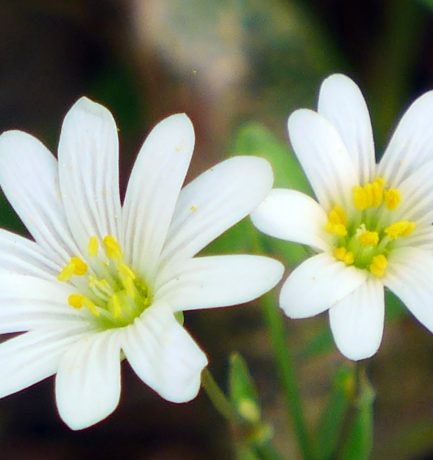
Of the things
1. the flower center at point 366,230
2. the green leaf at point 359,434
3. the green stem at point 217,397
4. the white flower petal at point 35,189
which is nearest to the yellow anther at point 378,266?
the flower center at point 366,230

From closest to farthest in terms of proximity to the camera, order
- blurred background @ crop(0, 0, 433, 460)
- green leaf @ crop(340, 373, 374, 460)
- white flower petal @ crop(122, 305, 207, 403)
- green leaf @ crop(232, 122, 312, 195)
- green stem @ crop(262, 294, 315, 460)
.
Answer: white flower petal @ crop(122, 305, 207, 403) → green leaf @ crop(340, 373, 374, 460) → green stem @ crop(262, 294, 315, 460) → green leaf @ crop(232, 122, 312, 195) → blurred background @ crop(0, 0, 433, 460)

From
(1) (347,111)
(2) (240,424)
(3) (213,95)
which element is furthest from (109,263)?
(3) (213,95)

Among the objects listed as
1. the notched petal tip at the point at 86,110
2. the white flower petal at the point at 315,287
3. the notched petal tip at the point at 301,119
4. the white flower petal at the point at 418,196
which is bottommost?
the white flower petal at the point at 315,287

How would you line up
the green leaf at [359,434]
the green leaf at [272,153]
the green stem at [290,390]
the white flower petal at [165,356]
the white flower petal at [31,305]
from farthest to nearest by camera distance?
the green leaf at [272,153]
the green stem at [290,390]
the green leaf at [359,434]
the white flower petal at [31,305]
the white flower petal at [165,356]

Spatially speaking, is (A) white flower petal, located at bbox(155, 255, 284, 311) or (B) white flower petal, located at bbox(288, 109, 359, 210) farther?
(B) white flower petal, located at bbox(288, 109, 359, 210)

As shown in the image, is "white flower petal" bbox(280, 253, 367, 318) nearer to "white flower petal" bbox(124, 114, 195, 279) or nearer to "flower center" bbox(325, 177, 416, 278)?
"flower center" bbox(325, 177, 416, 278)

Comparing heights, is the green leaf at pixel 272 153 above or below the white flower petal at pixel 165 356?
above

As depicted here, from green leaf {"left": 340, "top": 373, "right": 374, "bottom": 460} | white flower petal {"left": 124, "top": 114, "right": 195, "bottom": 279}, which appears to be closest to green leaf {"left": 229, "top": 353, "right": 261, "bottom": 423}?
green leaf {"left": 340, "top": 373, "right": 374, "bottom": 460}

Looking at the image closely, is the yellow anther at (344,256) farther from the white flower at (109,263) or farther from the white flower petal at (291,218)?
the white flower at (109,263)
